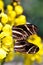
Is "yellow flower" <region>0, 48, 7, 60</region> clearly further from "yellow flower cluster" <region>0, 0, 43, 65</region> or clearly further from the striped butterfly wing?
the striped butterfly wing

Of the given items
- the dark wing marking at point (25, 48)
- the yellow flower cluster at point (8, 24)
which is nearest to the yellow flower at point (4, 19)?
the yellow flower cluster at point (8, 24)

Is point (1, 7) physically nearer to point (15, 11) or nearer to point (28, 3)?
point (15, 11)

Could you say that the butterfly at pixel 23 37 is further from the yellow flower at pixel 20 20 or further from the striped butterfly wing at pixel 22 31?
the yellow flower at pixel 20 20

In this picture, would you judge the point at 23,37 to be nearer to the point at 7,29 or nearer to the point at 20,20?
the point at 7,29

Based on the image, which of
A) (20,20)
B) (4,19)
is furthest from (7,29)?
(20,20)

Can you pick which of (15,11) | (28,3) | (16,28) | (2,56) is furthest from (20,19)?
(28,3)

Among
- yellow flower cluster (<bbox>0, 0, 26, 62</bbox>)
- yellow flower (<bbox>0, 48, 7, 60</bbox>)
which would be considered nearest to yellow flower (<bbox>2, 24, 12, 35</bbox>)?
yellow flower cluster (<bbox>0, 0, 26, 62</bbox>)
